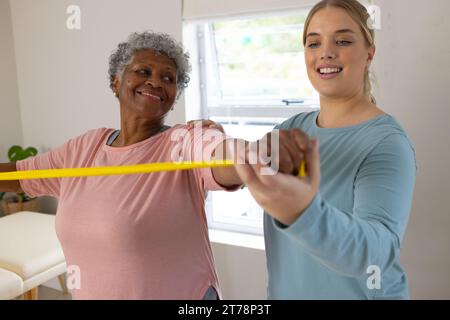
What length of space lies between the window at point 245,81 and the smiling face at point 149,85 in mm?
1162

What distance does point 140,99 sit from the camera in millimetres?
1088

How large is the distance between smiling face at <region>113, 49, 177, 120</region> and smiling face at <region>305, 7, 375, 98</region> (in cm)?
41

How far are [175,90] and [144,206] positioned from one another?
36 centimetres

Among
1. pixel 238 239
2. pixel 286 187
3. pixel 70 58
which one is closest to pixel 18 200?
pixel 70 58

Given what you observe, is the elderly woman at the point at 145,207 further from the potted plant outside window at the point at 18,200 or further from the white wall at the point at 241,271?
the potted plant outside window at the point at 18,200

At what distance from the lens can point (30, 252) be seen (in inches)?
85.4

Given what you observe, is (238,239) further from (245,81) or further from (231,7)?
(231,7)

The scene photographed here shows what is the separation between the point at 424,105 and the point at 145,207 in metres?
1.26

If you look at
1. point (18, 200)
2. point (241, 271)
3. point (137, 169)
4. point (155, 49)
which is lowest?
point (241, 271)

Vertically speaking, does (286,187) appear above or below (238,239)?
above

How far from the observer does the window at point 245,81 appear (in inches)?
89.4

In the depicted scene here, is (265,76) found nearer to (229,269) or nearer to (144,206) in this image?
(229,269)
